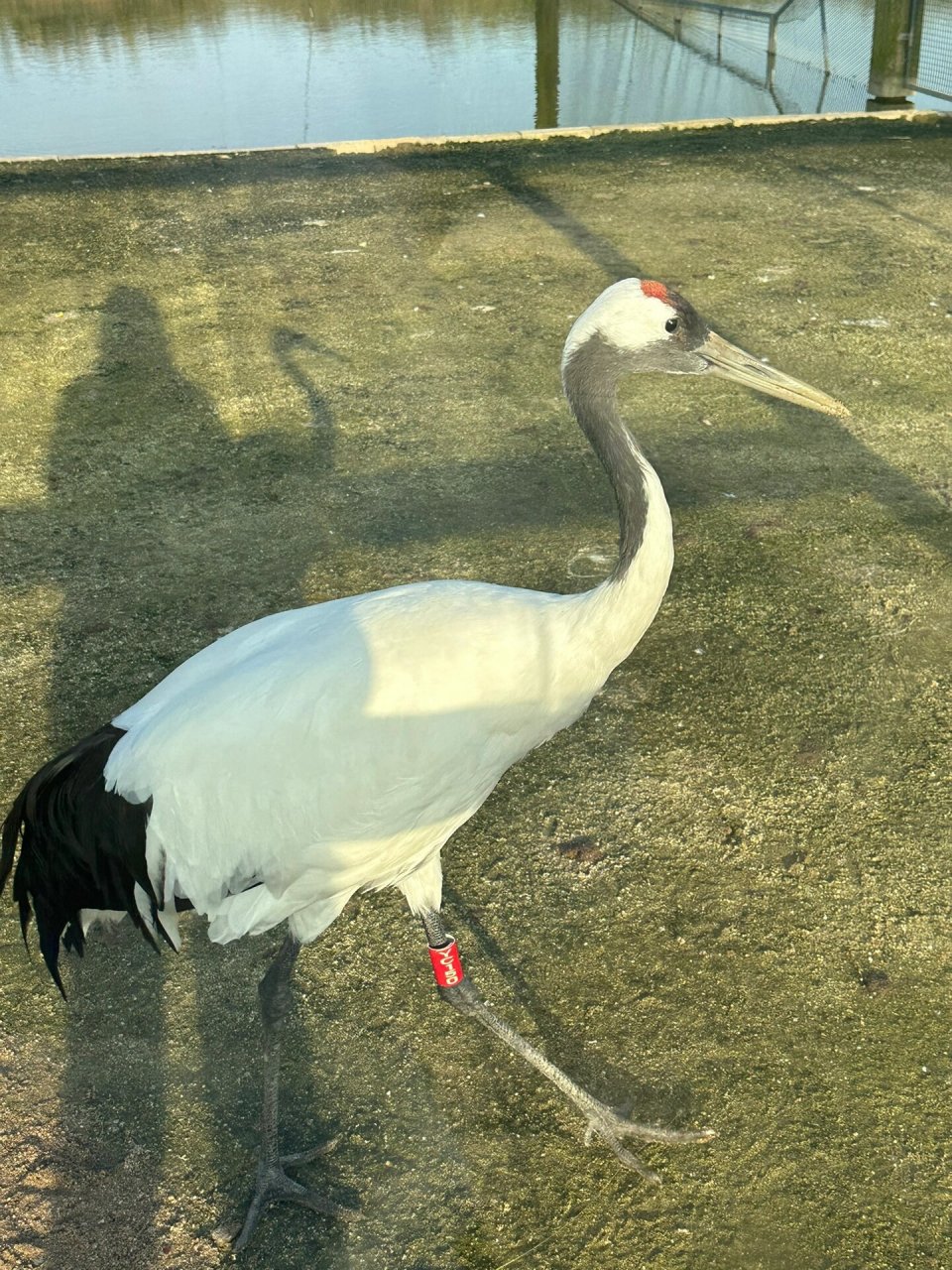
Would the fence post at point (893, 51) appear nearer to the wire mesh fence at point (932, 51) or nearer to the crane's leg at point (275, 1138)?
the wire mesh fence at point (932, 51)

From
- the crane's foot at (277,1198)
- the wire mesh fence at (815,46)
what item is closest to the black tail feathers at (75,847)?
the crane's foot at (277,1198)

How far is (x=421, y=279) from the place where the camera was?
688 cm

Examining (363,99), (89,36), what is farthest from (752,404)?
(89,36)

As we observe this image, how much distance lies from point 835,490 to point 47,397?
3.42 meters

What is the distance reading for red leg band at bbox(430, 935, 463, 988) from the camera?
2.82m

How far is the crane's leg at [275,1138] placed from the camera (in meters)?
2.55

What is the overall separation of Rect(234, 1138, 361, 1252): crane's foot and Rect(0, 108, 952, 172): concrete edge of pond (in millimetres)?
7993

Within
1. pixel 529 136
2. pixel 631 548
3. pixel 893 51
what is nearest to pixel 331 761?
pixel 631 548

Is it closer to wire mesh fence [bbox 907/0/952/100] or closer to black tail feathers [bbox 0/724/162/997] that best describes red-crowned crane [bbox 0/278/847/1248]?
black tail feathers [bbox 0/724/162/997]

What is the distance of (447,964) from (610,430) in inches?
49.1

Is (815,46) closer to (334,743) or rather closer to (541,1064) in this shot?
(334,743)

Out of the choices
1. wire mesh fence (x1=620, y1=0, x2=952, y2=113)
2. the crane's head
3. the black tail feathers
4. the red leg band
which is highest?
the crane's head

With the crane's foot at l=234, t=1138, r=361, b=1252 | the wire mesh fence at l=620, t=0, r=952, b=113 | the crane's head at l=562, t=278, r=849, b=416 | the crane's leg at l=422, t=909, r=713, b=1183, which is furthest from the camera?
the wire mesh fence at l=620, t=0, r=952, b=113

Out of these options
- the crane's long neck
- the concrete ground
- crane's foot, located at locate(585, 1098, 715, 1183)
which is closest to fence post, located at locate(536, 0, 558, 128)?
the concrete ground
